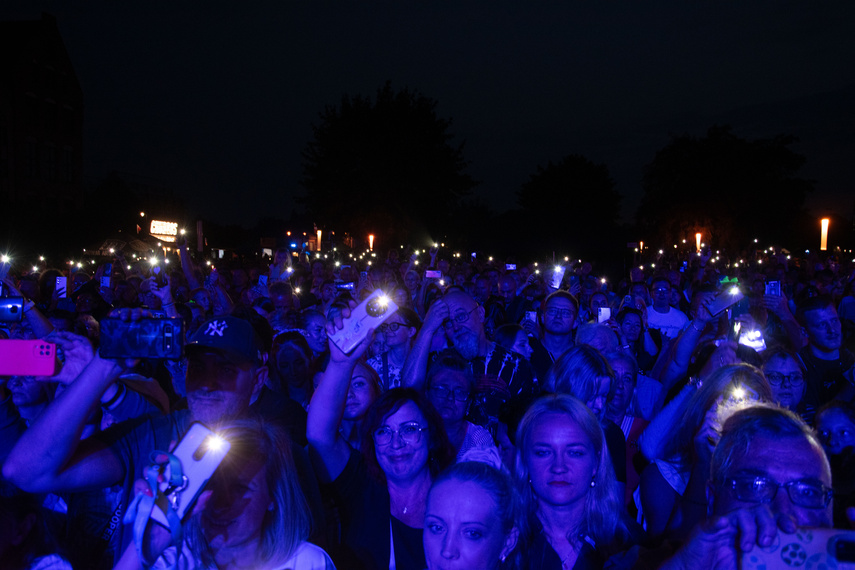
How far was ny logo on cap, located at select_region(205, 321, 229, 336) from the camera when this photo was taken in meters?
2.78

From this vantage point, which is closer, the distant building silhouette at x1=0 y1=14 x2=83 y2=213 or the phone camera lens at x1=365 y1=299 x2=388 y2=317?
the phone camera lens at x1=365 y1=299 x2=388 y2=317

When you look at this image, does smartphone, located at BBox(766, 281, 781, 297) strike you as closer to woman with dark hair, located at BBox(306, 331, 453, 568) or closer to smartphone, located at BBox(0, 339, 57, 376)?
woman with dark hair, located at BBox(306, 331, 453, 568)

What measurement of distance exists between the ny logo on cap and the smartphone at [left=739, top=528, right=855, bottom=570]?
7.40ft

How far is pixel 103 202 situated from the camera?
141 ft

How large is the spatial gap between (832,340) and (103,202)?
1852 inches

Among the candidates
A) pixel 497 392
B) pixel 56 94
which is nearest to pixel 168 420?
pixel 497 392

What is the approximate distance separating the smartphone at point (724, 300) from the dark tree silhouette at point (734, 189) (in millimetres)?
43690

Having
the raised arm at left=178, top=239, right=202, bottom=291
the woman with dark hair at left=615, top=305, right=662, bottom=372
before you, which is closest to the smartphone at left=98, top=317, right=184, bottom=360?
the woman with dark hair at left=615, top=305, right=662, bottom=372

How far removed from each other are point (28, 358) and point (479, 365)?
124 inches

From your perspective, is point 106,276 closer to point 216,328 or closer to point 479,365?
point 479,365

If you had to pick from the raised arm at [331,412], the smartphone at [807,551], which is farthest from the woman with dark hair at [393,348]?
the smartphone at [807,551]

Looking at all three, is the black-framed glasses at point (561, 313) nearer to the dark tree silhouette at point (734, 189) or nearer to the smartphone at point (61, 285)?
the smartphone at point (61, 285)

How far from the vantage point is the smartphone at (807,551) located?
4.24 ft

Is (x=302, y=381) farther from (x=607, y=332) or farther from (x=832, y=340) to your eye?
(x=832, y=340)
